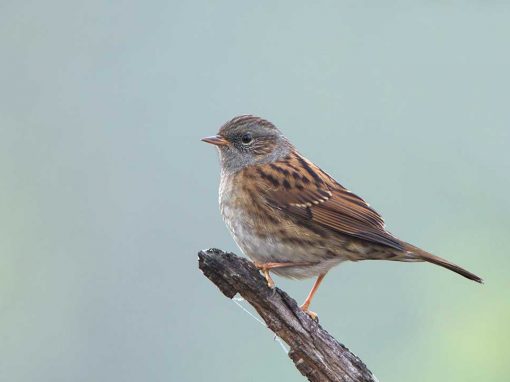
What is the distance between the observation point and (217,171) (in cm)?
2697

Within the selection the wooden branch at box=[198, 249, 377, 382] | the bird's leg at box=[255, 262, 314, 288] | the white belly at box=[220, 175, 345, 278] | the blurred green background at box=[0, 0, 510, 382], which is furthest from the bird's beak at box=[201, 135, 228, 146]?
the blurred green background at box=[0, 0, 510, 382]

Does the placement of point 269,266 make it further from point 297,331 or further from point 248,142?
point 248,142

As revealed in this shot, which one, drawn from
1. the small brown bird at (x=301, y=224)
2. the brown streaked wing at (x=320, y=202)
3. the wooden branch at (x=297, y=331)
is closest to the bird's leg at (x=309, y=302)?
the small brown bird at (x=301, y=224)

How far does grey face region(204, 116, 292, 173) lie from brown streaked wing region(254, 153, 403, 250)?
0.89 ft

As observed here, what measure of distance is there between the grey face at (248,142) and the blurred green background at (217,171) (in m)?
10.9

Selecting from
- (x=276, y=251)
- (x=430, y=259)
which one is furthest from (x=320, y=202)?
(x=430, y=259)

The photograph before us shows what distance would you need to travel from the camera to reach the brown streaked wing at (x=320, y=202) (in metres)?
7.09

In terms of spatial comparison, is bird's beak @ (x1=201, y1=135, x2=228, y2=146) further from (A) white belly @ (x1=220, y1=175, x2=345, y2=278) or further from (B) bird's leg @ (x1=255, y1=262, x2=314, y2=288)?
(B) bird's leg @ (x1=255, y1=262, x2=314, y2=288)

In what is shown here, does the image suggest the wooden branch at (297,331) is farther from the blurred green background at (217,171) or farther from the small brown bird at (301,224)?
the blurred green background at (217,171)

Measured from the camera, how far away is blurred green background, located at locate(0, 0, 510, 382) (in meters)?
29.5

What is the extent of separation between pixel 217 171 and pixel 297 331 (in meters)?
20.6

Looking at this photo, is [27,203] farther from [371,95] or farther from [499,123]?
[499,123]

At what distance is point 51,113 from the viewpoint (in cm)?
6003

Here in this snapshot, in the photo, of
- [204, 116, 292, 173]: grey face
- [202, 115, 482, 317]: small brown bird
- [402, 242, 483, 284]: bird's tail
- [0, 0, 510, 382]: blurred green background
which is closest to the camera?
[402, 242, 483, 284]: bird's tail
